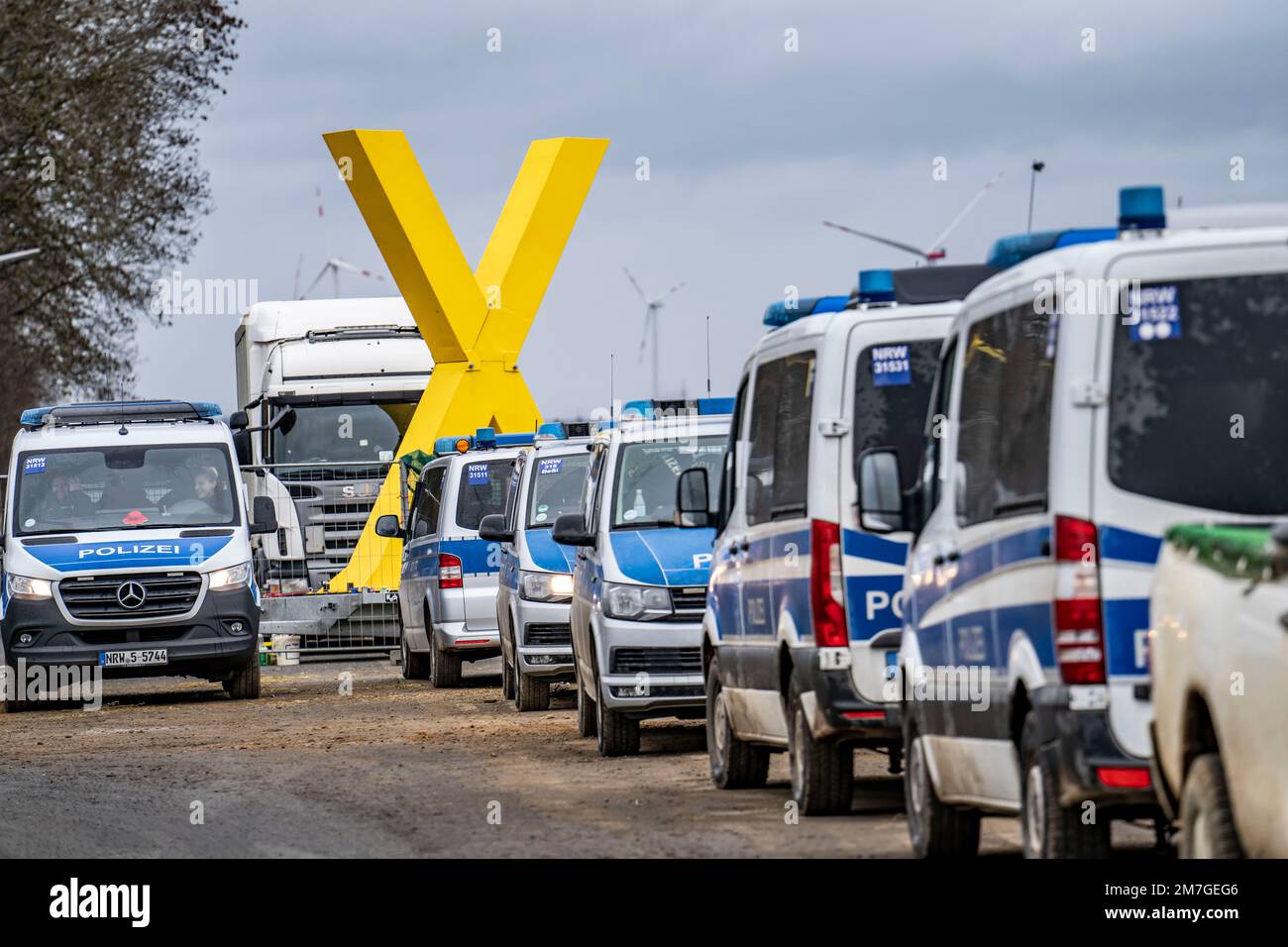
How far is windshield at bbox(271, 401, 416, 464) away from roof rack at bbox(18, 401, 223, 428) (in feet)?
21.6

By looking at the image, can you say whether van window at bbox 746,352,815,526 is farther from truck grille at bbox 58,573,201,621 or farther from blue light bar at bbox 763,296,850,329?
truck grille at bbox 58,573,201,621

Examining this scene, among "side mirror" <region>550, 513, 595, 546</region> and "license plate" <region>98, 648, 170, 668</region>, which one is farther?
"license plate" <region>98, 648, 170, 668</region>

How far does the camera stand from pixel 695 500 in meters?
14.9

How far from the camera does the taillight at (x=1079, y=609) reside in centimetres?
815

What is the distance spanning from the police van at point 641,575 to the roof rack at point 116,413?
8.63m

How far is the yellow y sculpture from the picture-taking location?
30.4 meters

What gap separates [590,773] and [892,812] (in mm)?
3232

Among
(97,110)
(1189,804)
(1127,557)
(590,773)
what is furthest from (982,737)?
(97,110)

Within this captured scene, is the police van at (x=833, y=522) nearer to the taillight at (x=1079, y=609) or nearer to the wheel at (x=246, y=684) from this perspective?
the taillight at (x=1079, y=609)

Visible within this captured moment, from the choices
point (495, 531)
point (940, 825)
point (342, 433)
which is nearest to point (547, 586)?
point (495, 531)

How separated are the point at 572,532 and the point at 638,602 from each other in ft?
3.68

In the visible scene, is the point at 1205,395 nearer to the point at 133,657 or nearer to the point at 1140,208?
the point at 1140,208

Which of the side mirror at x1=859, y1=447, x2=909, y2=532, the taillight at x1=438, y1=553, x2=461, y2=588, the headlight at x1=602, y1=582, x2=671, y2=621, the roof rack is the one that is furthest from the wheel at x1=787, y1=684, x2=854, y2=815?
the roof rack
